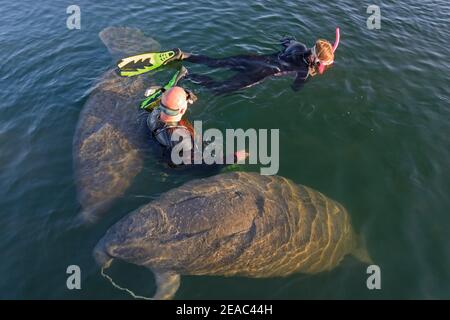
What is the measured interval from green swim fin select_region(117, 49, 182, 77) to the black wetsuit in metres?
0.85

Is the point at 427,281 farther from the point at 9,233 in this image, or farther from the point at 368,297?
the point at 9,233

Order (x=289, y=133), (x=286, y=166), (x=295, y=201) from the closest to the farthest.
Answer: (x=295, y=201), (x=286, y=166), (x=289, y=133)

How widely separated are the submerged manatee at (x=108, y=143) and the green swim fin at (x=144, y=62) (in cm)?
22

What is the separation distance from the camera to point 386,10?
48.3 ft

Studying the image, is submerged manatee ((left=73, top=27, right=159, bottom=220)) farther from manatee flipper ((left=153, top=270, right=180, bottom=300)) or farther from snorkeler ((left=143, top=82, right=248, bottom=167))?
manatee flipper ((left=153, top=270, right=180, bottom=300))

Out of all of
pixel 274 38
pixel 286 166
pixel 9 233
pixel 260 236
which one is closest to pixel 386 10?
pixel 274 38

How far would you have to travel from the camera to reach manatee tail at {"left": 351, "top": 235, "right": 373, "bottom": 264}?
669 cm

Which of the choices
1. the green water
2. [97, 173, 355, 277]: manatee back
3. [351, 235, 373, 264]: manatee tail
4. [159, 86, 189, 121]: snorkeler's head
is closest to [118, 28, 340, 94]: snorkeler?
the green water

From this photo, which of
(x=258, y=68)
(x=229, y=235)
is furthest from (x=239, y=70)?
(x=229, y=235)

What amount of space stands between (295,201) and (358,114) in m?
3.92

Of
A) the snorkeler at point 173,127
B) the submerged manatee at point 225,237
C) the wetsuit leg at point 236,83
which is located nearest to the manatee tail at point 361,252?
the submerged manatee at point 225,237

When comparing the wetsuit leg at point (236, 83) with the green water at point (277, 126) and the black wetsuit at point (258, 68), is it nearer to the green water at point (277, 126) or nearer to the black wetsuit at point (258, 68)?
the black wetsuit at point (258, 68)

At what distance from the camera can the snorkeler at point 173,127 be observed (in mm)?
7363
